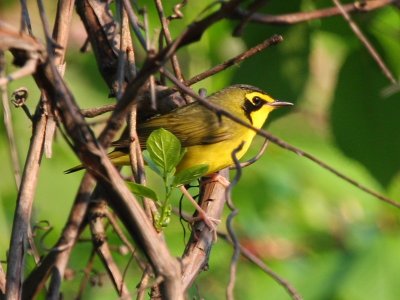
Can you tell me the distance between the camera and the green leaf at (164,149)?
1.89 metres

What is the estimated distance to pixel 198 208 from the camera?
7.35 feet

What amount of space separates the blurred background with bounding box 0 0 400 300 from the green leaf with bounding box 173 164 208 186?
1.45 ft

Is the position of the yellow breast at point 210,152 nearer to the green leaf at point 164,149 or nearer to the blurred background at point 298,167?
the blurred background at point 298,167

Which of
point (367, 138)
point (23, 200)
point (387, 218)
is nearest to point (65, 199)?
point (367, 138)

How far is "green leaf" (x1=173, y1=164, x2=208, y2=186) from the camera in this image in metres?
1.85

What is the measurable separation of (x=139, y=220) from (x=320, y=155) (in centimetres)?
298

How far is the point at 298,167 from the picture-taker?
4434mm

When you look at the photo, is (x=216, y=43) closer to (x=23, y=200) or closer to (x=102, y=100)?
(x=102, y=100)

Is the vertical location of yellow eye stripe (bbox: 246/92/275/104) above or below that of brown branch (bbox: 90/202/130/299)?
below

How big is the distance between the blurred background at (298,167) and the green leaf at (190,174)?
0.44 m

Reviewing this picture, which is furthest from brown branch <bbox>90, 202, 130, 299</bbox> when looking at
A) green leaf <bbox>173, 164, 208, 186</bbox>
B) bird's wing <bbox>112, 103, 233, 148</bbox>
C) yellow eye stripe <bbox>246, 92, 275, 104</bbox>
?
yellow eye stripe <bbox>246, 92, 275, 104</bbox>

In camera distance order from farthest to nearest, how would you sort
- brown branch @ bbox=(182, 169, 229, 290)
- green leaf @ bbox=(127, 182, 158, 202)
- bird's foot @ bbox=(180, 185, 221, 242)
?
bird's foot @ bbox=(180, 185, 221, 242) → brown branch @ bbox=(182, 169, 229, 290) → green leaf @ bbox=(127, 182, 158, 202)

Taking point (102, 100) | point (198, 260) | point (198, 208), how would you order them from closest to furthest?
1. point (198, 260)
2. point (198, 208)
3. point (102, 100)

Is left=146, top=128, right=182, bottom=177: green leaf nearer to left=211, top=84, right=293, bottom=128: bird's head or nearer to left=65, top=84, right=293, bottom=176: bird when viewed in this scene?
left=65, top=84, right=293, bottom=176: bird
